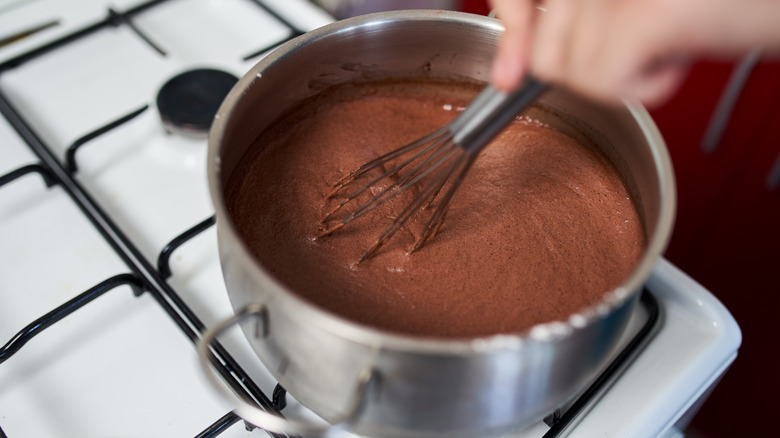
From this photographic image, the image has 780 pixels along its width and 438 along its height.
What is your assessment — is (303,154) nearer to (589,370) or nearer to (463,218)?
(463,218)

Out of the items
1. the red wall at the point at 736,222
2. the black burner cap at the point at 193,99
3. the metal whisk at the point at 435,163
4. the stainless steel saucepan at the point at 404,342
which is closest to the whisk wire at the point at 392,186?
the metal whisk at the point at 435,163

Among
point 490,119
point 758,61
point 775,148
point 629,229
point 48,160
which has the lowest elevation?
point 775,148

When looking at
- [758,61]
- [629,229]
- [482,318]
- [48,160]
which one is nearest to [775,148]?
[758,61]

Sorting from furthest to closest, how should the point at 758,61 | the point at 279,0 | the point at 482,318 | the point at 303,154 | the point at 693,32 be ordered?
the point at 758,61 → the point at 279,0 → the point at 303,154 → the point at 482,318 → the point at 693,32

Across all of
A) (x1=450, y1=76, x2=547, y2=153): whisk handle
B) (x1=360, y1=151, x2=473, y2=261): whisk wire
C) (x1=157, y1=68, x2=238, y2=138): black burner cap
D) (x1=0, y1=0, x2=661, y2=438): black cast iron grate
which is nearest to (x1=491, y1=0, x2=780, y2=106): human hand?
(x1=450, y1=76, x2=547, y2=153): whisk handle

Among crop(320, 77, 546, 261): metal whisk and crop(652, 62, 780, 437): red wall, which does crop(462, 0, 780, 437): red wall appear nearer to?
crop(652, 62, 780, 437): red wall

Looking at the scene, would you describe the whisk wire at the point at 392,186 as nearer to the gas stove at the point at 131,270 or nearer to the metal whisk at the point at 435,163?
the metal whisk at the point at 435,163

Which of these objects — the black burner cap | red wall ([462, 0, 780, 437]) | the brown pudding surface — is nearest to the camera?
the brown pudding surface

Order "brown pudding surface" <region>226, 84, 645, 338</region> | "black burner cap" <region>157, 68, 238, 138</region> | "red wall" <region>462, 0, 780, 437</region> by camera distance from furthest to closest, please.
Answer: "red wall" <region>462, 0, 780, 437</region>, "black burner cap" <region>157, 68, 238, 138</region>, "brown pudding surface" <region>226, 84, 645, 338</region>
